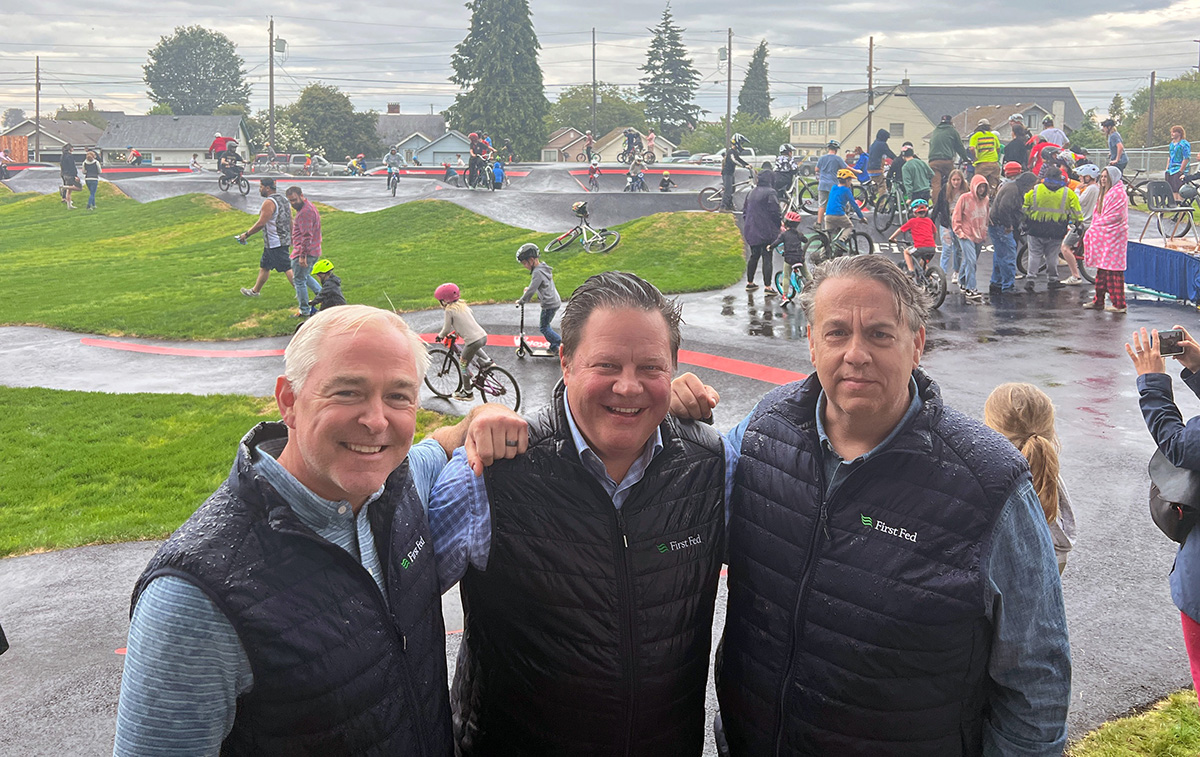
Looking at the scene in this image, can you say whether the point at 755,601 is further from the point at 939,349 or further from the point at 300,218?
the point at 300,218

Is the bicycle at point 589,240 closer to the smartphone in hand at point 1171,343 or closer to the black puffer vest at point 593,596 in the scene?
the smartphone in hand at point 1171,343

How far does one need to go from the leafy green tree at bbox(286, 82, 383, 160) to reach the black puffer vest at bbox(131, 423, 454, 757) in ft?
265

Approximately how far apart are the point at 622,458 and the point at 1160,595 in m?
5.55

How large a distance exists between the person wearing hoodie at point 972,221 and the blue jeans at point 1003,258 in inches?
15.9

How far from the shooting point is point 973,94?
9969 cm

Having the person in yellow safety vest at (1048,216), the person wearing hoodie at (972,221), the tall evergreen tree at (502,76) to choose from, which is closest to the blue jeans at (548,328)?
the person wearing hoodie at (972,221)

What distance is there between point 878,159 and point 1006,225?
8221 mm

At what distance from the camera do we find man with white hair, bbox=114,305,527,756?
202 cm

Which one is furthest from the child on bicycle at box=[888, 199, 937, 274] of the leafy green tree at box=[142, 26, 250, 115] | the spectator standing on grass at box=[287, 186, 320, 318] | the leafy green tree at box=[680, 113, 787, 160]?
the leafy green tree at box=[142, 26, 250, 115]

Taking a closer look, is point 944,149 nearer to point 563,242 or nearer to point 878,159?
point 878,159

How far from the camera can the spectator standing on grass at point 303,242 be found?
1658 centimetres

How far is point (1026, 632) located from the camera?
2396 millimetres

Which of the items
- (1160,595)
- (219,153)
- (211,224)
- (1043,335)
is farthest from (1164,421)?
(219,153)

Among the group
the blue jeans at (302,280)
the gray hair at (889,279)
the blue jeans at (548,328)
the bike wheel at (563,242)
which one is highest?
the bike wheel at (563,242)
